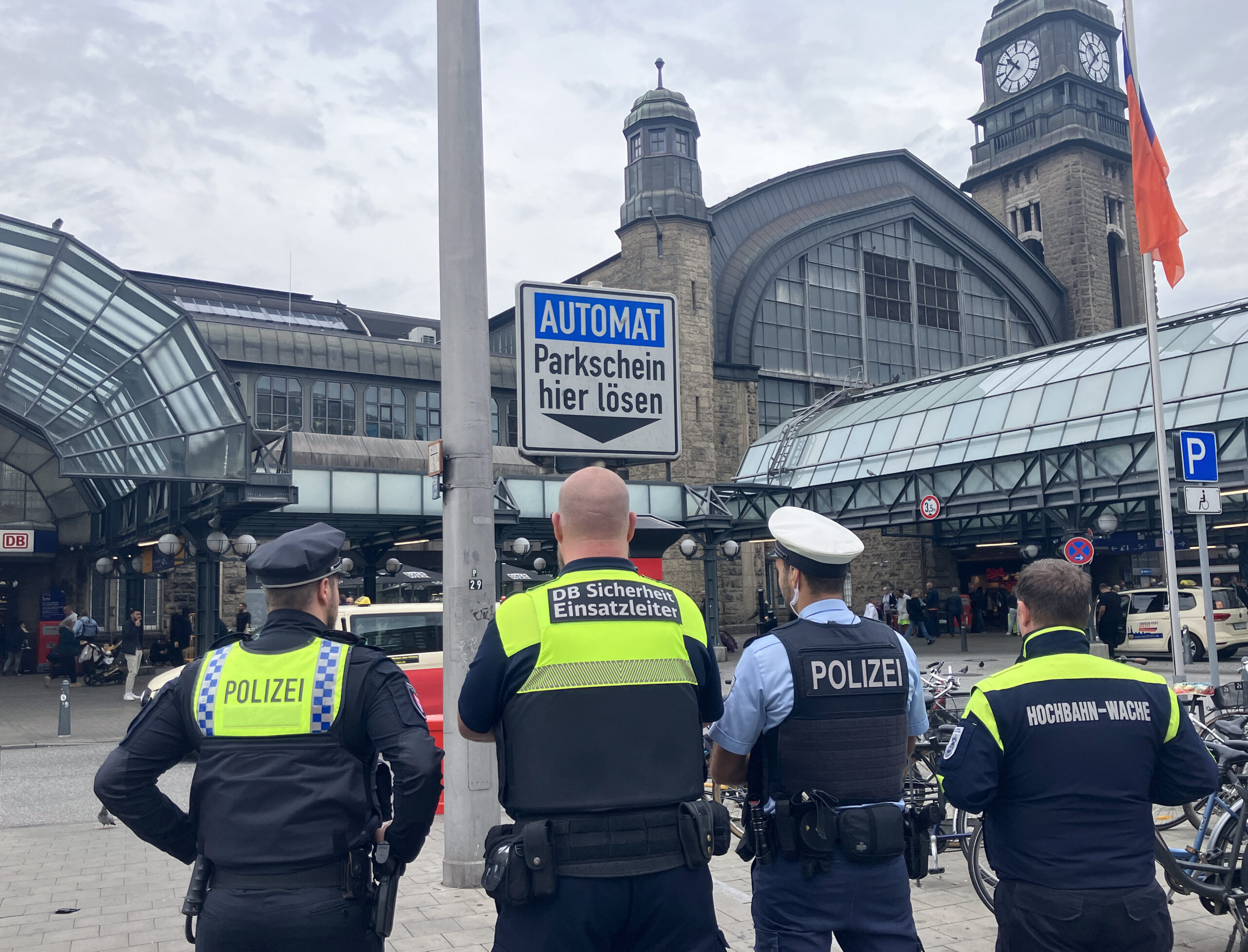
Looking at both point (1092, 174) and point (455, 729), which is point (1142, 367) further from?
point (1092, 174)

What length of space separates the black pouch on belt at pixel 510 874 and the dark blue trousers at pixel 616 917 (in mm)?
64

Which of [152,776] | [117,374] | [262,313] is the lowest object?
[152,776]

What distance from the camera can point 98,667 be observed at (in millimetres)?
26547

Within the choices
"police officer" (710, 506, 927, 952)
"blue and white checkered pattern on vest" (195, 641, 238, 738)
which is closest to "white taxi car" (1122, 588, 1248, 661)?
"police officer" (710, 506, 927, 952)

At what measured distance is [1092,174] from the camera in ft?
168

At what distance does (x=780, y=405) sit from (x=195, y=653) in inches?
993

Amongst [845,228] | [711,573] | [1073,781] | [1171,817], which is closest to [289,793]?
[1073,781]

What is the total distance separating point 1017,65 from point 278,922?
58588 mm

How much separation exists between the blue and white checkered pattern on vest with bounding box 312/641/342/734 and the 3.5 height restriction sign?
191cm

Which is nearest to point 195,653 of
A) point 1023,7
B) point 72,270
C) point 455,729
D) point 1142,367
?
point 72,270

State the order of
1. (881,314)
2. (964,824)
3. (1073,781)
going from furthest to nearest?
(881,314) < (964,824) < (1073,781)

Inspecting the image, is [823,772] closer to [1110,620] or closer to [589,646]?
[589,646]

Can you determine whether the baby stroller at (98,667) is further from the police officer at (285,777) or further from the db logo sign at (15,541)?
the police officer at (285,777)

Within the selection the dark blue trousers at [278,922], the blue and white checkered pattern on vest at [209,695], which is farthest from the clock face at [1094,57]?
the dark blue trousers at [278,922]
